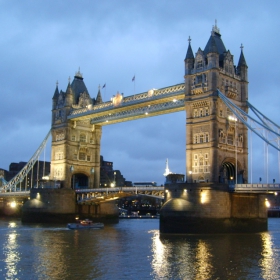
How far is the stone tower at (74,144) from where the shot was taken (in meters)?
76.2

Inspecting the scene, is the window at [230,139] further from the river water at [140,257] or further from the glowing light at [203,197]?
the river water at [140,257]

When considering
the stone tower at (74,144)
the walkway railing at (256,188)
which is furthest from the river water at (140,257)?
the stone tower at (74,144)

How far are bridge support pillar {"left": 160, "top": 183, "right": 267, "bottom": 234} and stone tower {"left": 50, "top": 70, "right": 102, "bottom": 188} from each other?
86.3 ft

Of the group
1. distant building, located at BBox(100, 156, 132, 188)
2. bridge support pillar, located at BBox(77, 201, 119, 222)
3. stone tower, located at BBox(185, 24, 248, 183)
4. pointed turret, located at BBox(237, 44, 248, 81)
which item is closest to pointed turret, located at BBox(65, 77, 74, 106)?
bridge support pillar, located at BBox(77, 201, 119, 222)

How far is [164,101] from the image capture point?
203 ft

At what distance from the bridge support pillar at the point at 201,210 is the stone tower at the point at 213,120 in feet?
8.34

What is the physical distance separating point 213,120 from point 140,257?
22.9m

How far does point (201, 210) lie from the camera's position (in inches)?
2014

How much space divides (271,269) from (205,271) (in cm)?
465

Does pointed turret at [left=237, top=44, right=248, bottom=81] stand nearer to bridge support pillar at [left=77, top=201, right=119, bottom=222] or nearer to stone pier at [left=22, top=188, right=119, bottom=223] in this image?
stone pier at [left=22, top=188, right=119, bottom=223]

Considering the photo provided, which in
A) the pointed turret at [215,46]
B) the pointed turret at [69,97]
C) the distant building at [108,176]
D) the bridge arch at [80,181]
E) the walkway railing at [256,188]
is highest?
the pointed turret at [215,46]

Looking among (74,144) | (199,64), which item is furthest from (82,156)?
(199,64)

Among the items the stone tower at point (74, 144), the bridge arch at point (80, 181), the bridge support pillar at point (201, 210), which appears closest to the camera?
the bridge support pillar at point (201, 210)

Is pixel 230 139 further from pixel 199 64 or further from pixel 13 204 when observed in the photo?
pixel 13 204
